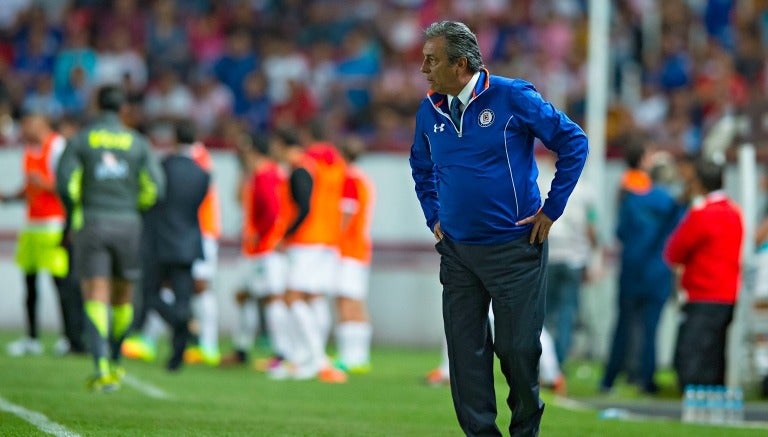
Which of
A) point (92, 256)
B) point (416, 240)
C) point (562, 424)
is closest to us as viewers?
point (562, 424)

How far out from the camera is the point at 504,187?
828 centimetres

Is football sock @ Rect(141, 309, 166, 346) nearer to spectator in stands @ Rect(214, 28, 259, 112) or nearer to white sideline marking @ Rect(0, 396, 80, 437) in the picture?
spectator in stands @ Rect(214, 28, 259, 112)

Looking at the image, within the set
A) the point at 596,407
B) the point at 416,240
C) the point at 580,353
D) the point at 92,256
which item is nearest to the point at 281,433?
the point at 92,256

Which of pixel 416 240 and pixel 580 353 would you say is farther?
pixel 416 240

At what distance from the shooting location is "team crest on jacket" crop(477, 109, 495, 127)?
26.9ft

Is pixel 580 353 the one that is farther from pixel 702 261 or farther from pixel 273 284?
pixel 702 261

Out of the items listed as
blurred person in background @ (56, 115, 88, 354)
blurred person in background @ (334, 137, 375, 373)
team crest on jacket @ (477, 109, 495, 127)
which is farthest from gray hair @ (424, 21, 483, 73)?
blurred person in background @ (56, 115, 88, 354)

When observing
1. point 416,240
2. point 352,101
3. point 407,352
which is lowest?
point 407,352

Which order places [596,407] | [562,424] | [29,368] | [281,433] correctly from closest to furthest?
[281,433], [562,424], [596,407], [29,368]

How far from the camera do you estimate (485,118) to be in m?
8.20

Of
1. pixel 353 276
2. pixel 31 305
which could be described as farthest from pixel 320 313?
pixel 31 305

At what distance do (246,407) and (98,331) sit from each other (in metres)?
1.48

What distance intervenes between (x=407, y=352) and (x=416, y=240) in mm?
1961

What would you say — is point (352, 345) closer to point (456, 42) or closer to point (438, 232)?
point (438, 232)
